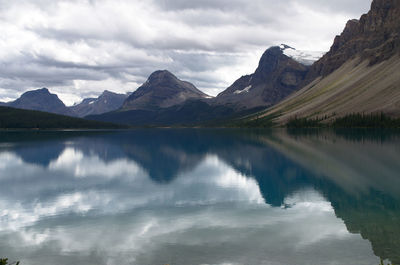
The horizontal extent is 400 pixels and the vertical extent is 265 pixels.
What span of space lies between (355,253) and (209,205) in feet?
57.6

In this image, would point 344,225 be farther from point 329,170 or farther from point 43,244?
point 329,170

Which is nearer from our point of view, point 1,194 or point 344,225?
point 344,225

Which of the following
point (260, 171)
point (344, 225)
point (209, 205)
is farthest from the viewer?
point (260, 171)

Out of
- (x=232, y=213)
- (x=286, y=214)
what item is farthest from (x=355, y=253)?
(x=232, y=213)

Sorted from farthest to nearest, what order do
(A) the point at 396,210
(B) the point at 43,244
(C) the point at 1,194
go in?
(C) the point at 1,194 → (A) the point at 396,210 → (B) the point at 43,244

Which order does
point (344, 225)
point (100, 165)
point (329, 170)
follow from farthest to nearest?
1. point (100, 165)
2. point (329, 170)
3. point (344, 225)

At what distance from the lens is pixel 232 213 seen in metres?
33.5

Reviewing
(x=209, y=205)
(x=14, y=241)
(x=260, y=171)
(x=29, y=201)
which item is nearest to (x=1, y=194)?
(x=29, y=201)

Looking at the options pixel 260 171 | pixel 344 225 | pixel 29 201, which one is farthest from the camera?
pixel 260 171

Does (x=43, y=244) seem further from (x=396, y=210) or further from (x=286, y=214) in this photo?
(x=396, y=210)

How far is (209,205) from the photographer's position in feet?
122

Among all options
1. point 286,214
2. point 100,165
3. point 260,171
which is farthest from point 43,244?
point 100,165

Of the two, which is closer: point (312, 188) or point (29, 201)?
point (29, 201)

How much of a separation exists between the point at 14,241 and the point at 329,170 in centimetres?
4976
